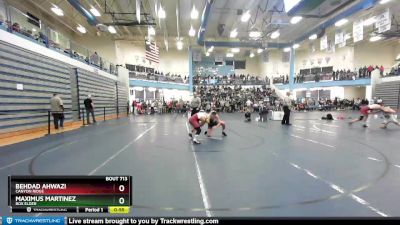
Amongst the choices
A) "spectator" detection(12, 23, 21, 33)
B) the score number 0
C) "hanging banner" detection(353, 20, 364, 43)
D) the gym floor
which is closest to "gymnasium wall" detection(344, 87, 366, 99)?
"hanging banner" detection(353, 20, 364, 43)

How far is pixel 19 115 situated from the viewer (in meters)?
9.42

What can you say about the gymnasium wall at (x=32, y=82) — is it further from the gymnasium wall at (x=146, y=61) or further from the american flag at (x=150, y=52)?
the gymnasium wall at (x=146, y=61)

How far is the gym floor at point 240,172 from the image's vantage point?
270 cm

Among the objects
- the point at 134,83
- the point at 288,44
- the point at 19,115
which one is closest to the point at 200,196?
the point at 19,115

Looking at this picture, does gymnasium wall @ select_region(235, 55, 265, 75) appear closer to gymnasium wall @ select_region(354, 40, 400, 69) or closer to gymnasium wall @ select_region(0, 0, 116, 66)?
gymnasium wall @ select_region(354, 40, 400, 69)

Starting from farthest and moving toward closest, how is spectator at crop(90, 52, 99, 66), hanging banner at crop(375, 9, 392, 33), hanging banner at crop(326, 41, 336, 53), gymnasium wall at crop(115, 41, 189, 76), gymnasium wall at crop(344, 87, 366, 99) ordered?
gymnasium wall at crop(344, 87, 366, 99) → gymnasium wall at crop(115, 41, 189, 76) → hanging banner at crop(326, 41, 336, 53) → spectator at crop(90, 52, 99, 66) → hanging banner at crop(375, 9, 392, 33)

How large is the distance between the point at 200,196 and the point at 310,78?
32095mm

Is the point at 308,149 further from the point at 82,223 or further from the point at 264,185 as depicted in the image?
the point at 82,223
